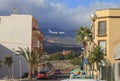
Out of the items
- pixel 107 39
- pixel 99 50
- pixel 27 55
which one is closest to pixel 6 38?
pixel 27 55

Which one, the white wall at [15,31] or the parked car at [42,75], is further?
the white wall at [15,31]

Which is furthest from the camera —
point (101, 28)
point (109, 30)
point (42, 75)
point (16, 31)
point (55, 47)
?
point (55, 47)

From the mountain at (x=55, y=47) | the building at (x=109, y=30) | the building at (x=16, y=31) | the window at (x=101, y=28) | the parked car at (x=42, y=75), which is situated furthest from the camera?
the mountain at (x=55, y=47)

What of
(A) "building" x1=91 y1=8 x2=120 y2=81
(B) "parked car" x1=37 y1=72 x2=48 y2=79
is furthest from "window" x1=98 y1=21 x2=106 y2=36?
(B) "parked car" x1=37 y1=72 x2=48 y2=79

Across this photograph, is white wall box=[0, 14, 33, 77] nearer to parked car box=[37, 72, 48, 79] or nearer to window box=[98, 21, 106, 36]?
parked car box=[37, 72, 48, 79]

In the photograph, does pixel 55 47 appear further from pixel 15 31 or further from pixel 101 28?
pixel 101 28

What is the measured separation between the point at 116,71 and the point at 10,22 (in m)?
57.9

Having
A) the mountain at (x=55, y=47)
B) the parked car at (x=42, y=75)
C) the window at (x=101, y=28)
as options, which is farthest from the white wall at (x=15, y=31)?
the mountain at (x=55, y=47)

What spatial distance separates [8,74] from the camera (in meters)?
80.9

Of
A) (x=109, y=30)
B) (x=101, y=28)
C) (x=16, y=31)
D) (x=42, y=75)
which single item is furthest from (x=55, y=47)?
(x=109, y=30)

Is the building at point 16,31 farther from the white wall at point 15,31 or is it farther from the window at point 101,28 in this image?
the window at point 101,28

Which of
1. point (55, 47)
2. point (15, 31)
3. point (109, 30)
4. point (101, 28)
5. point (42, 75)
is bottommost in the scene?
point (42, 75)

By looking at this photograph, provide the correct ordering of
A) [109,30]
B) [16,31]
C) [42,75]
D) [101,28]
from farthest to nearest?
[16,31] → [42,75] → [101,28] → [109,30]

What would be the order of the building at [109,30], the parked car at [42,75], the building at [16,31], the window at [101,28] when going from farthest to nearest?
1. the building at [16,31]
2. the parked car at [42,75]
3. the window at [101,28]
4. the building at [109,30]
